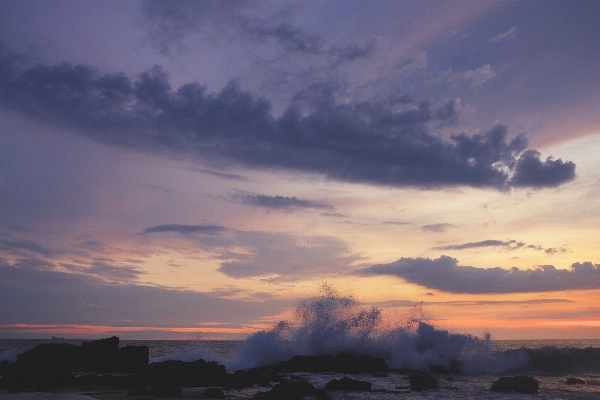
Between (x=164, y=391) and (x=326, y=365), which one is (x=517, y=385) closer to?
(x=326, y=365)

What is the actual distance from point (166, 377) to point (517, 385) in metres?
18.6

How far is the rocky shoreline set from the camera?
20797 millimetres

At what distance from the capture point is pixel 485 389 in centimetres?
2544

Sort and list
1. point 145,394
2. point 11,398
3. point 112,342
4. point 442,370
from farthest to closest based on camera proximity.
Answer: point 442,370 → point 112,342 → point 145,394 → point 11,398

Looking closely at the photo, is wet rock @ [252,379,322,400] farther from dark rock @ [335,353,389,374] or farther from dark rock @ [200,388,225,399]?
dark rock @ [335,353,389,374]

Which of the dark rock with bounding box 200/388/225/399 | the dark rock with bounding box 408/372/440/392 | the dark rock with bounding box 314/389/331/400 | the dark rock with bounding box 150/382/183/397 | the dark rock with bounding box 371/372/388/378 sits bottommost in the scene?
the dark rock with bounding box 371/372/388/378

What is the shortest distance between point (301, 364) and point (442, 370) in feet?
39.0

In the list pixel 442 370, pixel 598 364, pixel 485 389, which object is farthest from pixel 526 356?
pixel 485 389

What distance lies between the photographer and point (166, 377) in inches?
987

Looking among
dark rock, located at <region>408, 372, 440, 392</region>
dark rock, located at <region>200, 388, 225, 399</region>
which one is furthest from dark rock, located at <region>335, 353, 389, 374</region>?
dark rock, located at <region>200, 388, 225, 399</region>

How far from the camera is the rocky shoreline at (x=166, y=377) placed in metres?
20.8

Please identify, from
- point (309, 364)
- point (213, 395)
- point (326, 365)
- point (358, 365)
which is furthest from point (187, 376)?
point (358, 365)

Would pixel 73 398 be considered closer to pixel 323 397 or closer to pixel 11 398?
pixel 11 398

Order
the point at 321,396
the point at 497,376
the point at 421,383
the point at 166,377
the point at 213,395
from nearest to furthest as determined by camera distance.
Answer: the point at 213,395 → the point at 321,396 → the point at 421,383 → the point at 166,377 → the point at 497,376
